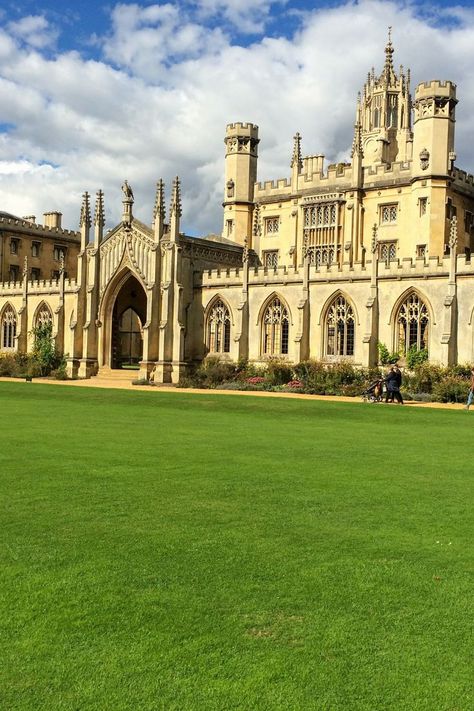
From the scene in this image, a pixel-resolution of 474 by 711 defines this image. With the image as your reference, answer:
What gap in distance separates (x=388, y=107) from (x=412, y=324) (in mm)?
38711

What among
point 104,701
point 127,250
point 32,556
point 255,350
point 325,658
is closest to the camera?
point 104,701

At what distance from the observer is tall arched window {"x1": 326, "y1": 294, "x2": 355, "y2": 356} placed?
38250mm

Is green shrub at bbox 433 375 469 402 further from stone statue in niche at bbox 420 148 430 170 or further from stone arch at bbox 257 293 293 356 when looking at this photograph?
stone statue in niche at bbox 420 148 430 170

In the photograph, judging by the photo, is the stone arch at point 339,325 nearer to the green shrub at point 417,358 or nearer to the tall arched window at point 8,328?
the green shrub at point 417,358

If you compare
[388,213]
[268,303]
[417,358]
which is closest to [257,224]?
[388,213]

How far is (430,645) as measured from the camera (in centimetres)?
505

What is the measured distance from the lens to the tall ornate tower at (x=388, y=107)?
218 feet

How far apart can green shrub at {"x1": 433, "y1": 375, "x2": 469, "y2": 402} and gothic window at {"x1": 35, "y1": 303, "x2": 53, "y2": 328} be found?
96.2 feet

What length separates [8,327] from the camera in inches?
2152

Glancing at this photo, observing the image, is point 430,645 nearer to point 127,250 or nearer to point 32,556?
point 32,556

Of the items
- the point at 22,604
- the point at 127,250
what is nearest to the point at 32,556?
the point at 22,604

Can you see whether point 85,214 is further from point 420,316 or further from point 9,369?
point 420,316

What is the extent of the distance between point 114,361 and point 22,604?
41567mm

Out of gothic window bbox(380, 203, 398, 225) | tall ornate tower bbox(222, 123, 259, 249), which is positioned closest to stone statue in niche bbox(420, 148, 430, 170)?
gothic window bbox(380, 203, 398, 225)
